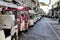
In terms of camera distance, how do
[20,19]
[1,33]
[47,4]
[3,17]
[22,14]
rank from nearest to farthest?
[1,33] → [3,17] → [20,19] → [22,14] → [47,4]

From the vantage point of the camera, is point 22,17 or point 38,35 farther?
point 38,35

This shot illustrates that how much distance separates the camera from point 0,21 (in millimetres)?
8141

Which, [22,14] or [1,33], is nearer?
→ [1,33]

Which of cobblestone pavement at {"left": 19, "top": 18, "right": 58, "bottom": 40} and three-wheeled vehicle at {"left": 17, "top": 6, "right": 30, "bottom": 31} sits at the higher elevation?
three-wheeled vehicle at {"left": 17, "top": 6, "right": 30, "bottom": 31}

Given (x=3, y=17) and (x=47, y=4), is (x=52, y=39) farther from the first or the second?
(x=47, y=4)

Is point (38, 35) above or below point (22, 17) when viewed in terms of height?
below

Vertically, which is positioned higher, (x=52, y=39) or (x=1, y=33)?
(x=1, y=33)

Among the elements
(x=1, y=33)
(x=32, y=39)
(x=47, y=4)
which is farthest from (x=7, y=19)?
(x=47, y=4)

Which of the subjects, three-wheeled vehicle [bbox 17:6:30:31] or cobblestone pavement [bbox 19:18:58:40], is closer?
cobblestone pavement [bbox 19:18:58:40]

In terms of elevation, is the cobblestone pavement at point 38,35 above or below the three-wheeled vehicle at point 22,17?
below

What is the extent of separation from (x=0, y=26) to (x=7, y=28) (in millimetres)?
338

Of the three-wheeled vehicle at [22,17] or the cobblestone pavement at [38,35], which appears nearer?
the cobblestone pavement at [38,35]

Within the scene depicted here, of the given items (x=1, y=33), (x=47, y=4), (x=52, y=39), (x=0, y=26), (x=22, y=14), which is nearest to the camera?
(x=1, y=33)

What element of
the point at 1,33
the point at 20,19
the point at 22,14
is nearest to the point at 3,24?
the point at 1,33
